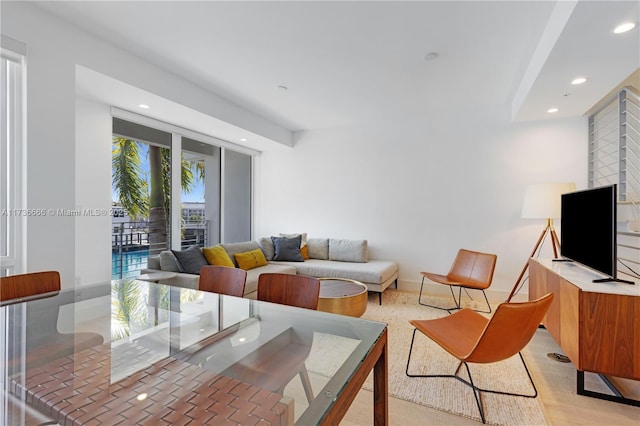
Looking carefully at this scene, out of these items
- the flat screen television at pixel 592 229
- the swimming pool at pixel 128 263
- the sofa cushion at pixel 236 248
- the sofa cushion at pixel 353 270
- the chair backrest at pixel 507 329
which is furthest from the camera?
the sofa cushion at pixel 236 248

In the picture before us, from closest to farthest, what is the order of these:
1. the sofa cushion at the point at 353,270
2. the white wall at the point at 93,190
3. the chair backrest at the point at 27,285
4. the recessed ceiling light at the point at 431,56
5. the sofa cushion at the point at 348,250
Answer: the chair backrest at the point at 27,285 < the recessed ceiling light at the point at 431,56 < the white wall at the point at 93,190 < the sofa cushion at the point at 353,270 < the sofa cushion at the point at 348,250

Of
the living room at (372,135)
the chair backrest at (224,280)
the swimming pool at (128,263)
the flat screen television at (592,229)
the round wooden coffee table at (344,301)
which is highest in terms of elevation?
the living room at (372,135)

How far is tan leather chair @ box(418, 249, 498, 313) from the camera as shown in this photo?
336 centimetres

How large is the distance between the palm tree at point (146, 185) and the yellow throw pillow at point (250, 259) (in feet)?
3.63

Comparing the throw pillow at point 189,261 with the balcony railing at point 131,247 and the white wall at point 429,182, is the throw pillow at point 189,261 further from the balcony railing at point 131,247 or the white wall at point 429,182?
the white wall at point 429,182

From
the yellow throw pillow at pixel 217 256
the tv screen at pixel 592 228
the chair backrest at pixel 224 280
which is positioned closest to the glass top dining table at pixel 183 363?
the chair backrest at pixel 224 280

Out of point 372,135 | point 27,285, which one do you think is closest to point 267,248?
point 372,135

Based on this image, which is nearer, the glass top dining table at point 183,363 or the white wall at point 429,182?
the glass top dining table at point 183,363

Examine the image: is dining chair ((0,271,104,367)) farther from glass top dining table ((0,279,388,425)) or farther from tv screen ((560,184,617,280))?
tv screen ((560,184,617,280))

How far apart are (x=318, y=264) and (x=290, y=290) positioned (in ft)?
8.43

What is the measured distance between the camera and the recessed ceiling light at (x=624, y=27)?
1807 mm

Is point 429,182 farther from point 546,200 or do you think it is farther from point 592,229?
point 592,229

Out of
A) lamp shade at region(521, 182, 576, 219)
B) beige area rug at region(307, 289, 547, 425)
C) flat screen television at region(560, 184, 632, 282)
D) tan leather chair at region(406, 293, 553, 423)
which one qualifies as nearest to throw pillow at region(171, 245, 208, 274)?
beige area rug at region(307, 289, 547, 425)

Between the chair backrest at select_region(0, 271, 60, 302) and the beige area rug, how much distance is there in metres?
1.83
